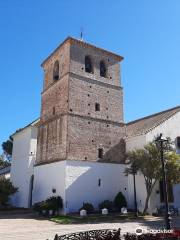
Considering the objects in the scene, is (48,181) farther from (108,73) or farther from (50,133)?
(108,73)

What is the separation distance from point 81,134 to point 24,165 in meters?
9.70

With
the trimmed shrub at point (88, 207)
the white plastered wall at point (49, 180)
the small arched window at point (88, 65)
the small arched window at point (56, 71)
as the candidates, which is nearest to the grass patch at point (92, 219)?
the trimmed shrub at point (88, 207)

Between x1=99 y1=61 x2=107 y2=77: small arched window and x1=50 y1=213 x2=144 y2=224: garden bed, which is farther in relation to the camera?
x1=99 y1=61 x2=107 y2=77: small arched window

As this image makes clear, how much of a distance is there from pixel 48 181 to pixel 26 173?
5.74 meters

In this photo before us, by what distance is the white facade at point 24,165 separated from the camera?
99.3 feet

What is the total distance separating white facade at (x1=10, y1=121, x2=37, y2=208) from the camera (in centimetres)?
3028

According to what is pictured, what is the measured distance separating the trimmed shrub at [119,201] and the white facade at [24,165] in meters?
10.0

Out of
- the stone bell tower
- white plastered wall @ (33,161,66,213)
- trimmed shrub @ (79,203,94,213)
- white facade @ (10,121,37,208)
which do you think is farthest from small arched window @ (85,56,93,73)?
trimmed shrub @ (79,203,94,213)

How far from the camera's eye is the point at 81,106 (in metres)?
26.9

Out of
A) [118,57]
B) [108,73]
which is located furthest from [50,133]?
[118,57]

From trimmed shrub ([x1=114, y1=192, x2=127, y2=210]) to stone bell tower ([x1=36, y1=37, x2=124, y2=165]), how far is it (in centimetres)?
365

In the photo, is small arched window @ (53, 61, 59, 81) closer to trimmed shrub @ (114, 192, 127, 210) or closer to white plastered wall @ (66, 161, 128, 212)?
white plastered wall @ (66, 161, 128, 212)

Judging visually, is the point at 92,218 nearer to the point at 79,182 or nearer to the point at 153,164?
the point at 79,182

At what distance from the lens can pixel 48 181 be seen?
Result: 26.1 metres
